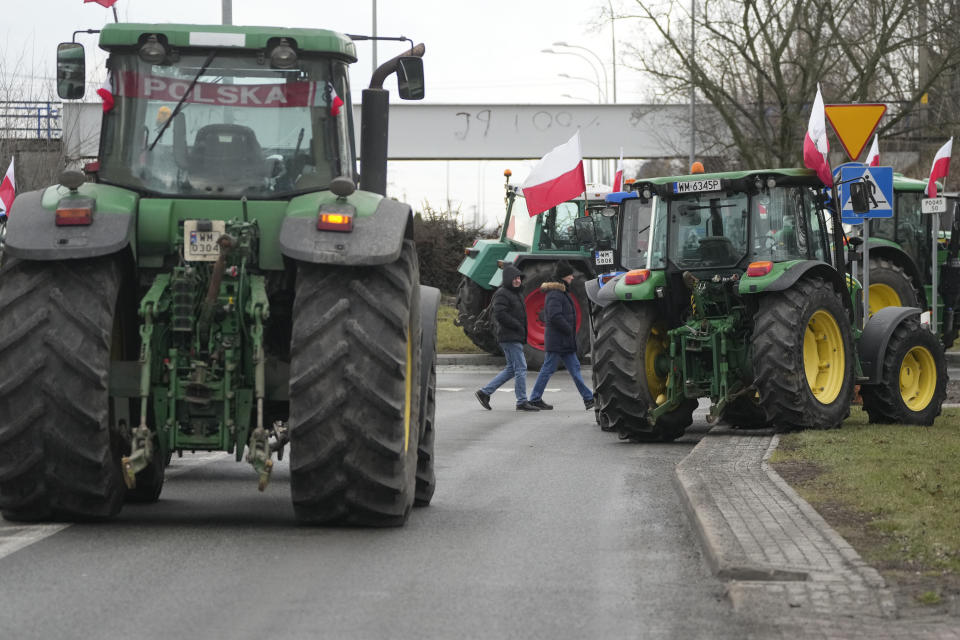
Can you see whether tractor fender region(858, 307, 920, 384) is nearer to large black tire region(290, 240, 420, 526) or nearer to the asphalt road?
the asphalt road

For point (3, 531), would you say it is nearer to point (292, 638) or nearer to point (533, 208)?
point (292, 638)

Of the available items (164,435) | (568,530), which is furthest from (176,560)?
(568,530)

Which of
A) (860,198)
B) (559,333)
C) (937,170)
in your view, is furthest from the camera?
(937,170)

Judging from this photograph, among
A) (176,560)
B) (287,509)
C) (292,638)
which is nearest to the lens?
(292,638)

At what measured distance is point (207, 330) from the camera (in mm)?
8477

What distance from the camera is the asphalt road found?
250 inches

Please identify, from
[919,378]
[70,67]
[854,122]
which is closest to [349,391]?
[70,67]

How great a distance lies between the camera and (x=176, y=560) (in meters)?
7.73

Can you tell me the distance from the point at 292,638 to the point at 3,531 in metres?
2.91

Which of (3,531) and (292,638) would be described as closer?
(292,638)

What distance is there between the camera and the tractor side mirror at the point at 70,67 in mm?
9492

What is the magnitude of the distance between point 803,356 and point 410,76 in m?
6.17

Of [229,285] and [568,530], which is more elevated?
[229,285]

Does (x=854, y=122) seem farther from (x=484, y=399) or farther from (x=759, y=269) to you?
(x=484, y=399)
